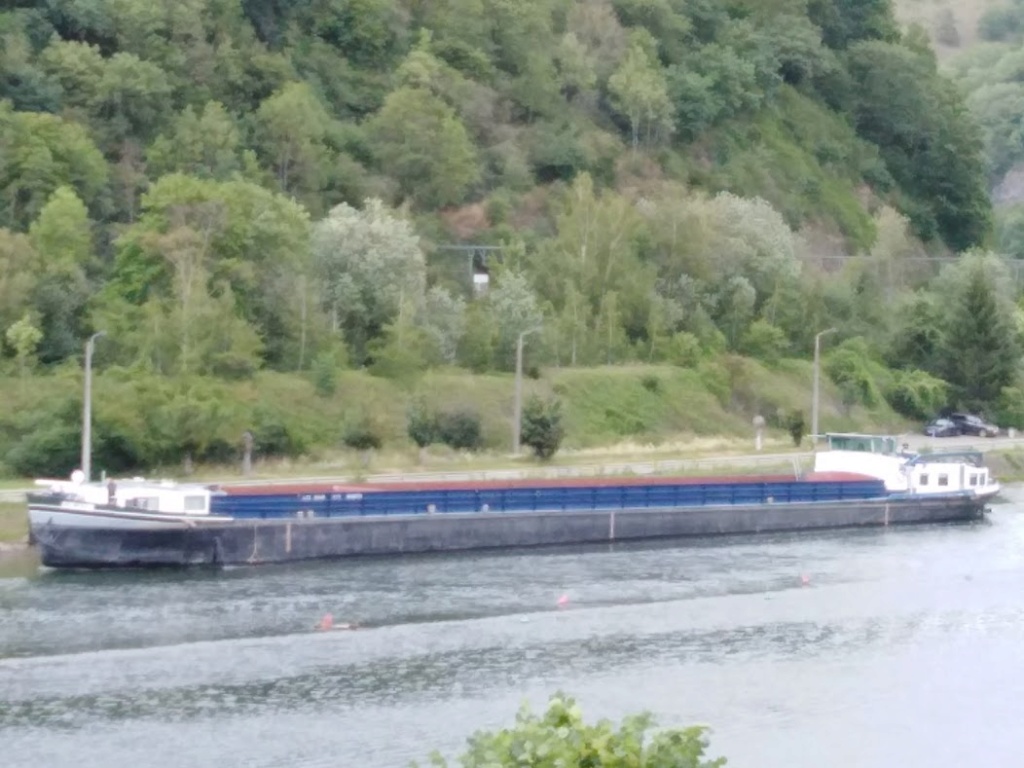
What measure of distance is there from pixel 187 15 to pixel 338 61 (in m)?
9.62

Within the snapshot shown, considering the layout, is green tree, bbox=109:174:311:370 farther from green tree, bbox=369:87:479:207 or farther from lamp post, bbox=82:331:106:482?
green tree, bbox=369:87:479:207

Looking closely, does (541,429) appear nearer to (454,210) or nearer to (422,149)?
(422,149)

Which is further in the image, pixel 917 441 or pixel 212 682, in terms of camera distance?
pixel 917 441

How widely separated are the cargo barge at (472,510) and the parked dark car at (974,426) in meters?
15.6

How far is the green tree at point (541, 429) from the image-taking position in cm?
6644

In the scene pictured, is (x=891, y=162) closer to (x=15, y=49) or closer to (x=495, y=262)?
(x=495, y=262)

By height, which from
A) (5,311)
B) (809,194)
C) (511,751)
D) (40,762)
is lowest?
(40,762)

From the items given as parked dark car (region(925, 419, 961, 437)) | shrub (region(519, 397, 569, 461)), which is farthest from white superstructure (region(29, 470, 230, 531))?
parked dark car (region(925, 419, 961, 437))

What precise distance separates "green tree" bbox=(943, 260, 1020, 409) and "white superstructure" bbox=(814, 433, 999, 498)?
66.9 feet

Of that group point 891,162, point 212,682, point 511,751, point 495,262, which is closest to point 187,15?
point 495,262

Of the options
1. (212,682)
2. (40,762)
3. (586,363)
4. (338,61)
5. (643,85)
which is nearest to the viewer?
(40,762)

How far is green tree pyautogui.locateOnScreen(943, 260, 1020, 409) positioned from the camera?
285 feet

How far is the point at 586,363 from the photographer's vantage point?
79875 mm

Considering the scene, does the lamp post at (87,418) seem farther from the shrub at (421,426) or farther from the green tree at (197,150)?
the green tree at (197,150)
